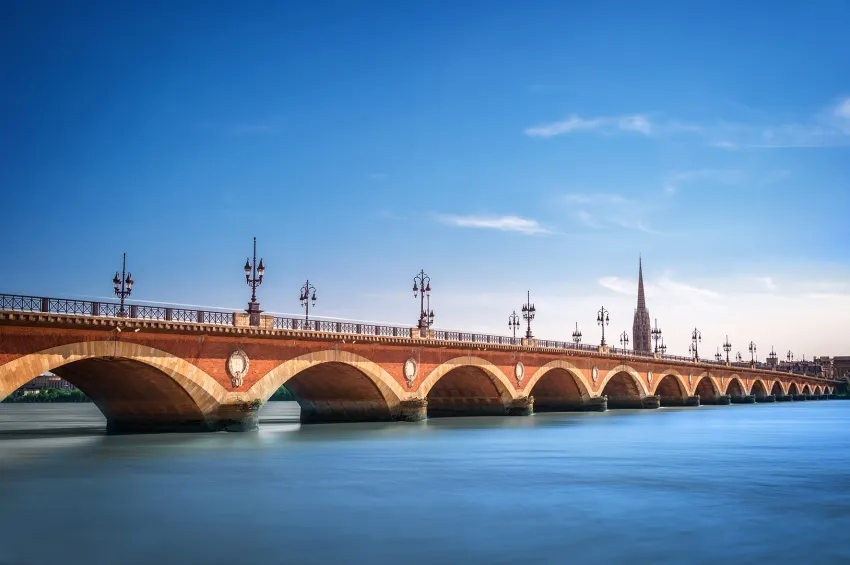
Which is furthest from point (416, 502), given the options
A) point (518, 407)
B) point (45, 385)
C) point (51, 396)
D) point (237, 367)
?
point (45, 385)

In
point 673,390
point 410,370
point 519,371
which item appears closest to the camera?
point 410,370

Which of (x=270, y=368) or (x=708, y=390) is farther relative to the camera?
(x=708, y=390)

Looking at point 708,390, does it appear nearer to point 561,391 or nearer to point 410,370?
point 561,391

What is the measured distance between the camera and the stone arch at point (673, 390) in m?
90.9

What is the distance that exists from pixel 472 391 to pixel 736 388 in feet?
223

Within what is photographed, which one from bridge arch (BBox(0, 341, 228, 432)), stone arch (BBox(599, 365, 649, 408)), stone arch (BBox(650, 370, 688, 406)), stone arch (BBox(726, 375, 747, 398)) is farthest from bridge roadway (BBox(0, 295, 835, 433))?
stone arch (BBox(726, 375, 747, 398))

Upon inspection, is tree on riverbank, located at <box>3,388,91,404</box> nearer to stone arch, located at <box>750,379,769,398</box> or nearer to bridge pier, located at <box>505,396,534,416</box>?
bridge pier, located at <box>505,396,534,416</box>

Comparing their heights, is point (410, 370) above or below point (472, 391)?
above

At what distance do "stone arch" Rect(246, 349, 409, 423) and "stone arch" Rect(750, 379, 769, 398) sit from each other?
294ft

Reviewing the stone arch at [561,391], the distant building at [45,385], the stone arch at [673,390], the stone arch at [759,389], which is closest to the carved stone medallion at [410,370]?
the stone arch at [561,391]

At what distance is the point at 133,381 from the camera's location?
37188 mm

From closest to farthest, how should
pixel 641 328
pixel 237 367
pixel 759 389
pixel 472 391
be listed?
pixel 237 367, pixel 472 391, pixel 759 389, pixel 641 328

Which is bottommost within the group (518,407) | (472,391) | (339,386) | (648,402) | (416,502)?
(648,402)

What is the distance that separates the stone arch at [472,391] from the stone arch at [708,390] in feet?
163
